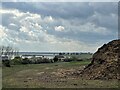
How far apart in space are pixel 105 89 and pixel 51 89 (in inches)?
154

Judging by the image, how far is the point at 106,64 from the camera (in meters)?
32.0

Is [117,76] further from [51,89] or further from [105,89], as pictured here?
[51,89]

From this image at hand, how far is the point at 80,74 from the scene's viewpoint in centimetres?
3297

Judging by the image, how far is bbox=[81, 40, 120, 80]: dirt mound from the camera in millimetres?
29859

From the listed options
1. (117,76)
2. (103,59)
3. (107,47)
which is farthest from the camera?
(107,47)

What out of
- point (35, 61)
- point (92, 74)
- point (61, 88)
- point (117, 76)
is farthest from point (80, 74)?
point (35, 61)

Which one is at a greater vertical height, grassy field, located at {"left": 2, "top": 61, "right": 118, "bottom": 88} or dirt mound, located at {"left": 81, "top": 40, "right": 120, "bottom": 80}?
dirt mound, located at {"left": 81, "top": 40, "right": 120, "bottom": 80}

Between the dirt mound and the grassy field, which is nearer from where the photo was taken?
the grassy field

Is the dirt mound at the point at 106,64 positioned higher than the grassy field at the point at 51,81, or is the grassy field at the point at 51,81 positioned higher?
the dirt mound at the point at 106,64

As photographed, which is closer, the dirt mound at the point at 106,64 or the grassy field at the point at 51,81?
the grassy field at the point at 51,81

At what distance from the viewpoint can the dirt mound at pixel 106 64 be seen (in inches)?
1176

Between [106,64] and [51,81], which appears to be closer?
[51,81]

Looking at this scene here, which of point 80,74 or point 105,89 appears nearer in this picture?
point 105,89

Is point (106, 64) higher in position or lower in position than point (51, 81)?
higher
